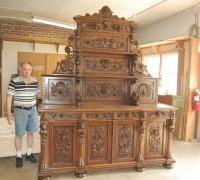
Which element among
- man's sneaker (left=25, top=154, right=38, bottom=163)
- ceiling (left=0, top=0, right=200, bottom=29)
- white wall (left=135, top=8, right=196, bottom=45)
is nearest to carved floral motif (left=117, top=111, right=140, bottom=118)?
man's sneaker (left=25, top=154, right=38, bottom=163)

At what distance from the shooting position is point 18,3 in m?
4.27

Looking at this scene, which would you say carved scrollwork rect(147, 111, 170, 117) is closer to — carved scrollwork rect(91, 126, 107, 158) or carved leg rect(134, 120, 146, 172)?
carved leg rect(134, 120, 146, 172)

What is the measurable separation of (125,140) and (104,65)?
4.08 ft

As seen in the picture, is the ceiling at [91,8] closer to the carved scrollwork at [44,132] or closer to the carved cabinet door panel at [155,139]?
the carved cabinet door panel at [155,139]

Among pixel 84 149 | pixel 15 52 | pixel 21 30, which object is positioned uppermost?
pixel 21 30

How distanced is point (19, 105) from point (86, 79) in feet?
3.60

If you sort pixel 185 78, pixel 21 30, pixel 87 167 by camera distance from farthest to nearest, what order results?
pixel 21 30 → pixel 185 78 → pixel 87 167

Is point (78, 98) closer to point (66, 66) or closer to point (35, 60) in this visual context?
point (66, 66)

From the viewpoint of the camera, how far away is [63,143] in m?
2.80

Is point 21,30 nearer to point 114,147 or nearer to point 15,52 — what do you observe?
point 15,52

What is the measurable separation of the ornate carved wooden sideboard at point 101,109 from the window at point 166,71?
2193mm

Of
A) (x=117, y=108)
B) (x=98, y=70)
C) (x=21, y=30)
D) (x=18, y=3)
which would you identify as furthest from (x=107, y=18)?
(x=21, y=30)

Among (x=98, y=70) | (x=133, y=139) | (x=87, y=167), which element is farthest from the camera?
(x=98, y=70)

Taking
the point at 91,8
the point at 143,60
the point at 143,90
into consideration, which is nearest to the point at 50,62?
the point at 91,8
